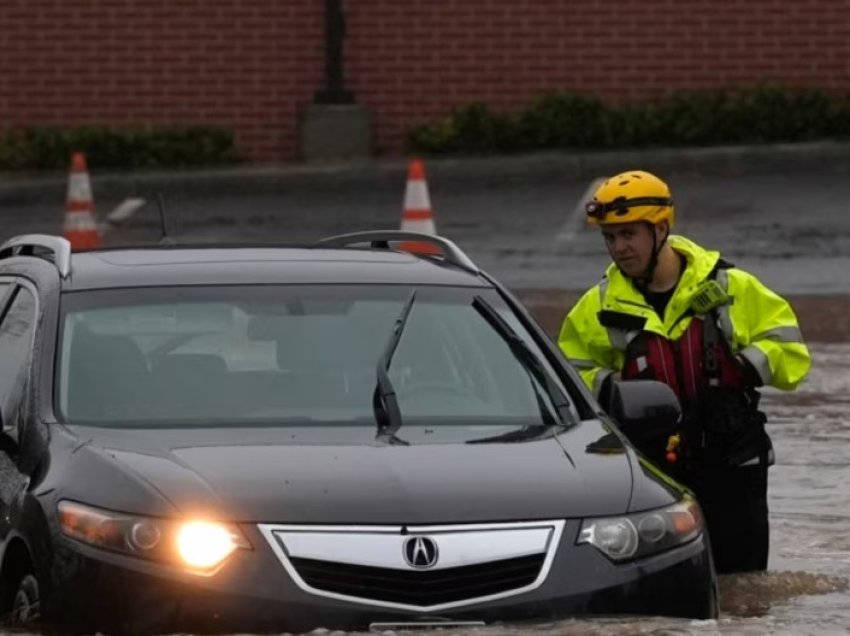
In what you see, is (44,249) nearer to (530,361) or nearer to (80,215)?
(530,361)

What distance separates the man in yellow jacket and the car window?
176cm

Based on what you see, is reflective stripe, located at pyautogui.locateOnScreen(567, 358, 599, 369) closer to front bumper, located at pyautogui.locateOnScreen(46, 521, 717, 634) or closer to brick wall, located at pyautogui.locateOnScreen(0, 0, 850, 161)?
front bumper, located at pyautogui.locateOnScreen(46, 521, 717, 634)

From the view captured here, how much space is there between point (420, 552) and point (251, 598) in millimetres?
416

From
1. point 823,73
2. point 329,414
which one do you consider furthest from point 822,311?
point 329,414

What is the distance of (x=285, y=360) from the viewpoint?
746 cm

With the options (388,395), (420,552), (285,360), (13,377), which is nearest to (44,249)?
(13,377)

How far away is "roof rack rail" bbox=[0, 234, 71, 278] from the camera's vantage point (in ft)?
25.3

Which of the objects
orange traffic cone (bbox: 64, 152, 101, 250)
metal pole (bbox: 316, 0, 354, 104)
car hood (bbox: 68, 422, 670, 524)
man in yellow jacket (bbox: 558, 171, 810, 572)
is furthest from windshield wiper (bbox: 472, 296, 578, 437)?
metal pole (bbox: 316, 0, 354, 104)

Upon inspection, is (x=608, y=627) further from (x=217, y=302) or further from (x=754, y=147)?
(x=754, y=147)

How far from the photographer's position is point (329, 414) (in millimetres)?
7203

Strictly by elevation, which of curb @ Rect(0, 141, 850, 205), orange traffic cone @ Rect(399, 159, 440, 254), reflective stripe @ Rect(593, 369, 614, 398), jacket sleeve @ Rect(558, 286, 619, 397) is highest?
jacket sleeve @ Rect(558, 286, 619, 397)

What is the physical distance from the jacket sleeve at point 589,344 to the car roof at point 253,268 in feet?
1.72

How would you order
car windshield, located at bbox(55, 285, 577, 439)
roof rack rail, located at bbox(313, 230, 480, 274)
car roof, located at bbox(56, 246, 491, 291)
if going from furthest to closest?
roof rack rail, located at bbox(313, 230, 480, 274), car roof, located at bbox(56, 246, 491, 291), car windshield, located at bbox(55, 285, 577, 439)

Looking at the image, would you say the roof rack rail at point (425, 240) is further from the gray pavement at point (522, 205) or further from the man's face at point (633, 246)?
the gray pavement at point (522, 205)
